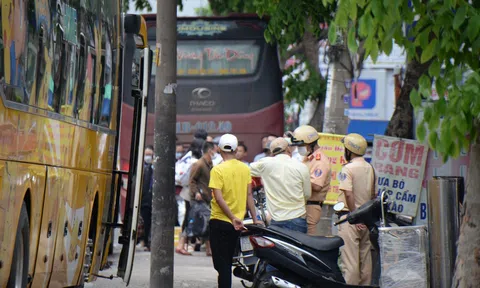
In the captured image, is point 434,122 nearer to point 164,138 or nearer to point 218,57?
point 164,138

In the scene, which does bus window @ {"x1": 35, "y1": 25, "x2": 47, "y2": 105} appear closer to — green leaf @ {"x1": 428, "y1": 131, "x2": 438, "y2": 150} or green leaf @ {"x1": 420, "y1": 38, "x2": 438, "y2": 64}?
green leaf @ {"x1": 420, "y1": 38, "x2": 438, "y2": 64}

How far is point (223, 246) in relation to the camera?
11680 mm

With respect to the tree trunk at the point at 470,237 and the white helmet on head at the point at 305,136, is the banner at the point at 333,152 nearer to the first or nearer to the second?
the white helmet on head at the point at 305,136

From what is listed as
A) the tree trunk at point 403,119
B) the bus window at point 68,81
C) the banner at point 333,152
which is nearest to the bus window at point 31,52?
the bus window at point 68,81

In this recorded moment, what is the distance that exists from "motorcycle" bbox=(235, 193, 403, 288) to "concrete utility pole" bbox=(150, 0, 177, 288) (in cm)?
112

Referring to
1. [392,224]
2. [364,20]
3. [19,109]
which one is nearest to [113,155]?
[392,224]

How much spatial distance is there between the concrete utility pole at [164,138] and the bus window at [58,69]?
9.49 feet

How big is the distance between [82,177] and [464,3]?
487 centimetres

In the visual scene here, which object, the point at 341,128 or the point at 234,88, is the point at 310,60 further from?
the point at 341,128

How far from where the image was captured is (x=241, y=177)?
11.7m

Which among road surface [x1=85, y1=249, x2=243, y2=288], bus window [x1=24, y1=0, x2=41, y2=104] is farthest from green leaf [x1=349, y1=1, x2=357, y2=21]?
road surface [x1=85, y1=249, x2=243, y2=288]

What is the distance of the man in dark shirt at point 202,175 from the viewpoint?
56.4ft

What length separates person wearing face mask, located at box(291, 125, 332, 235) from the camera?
12.9 metres

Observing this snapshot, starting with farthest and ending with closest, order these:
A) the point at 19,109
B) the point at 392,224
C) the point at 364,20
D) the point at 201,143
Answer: the point at 201,143
the point at 392,224
the point at 19,109
the point at 364,20
